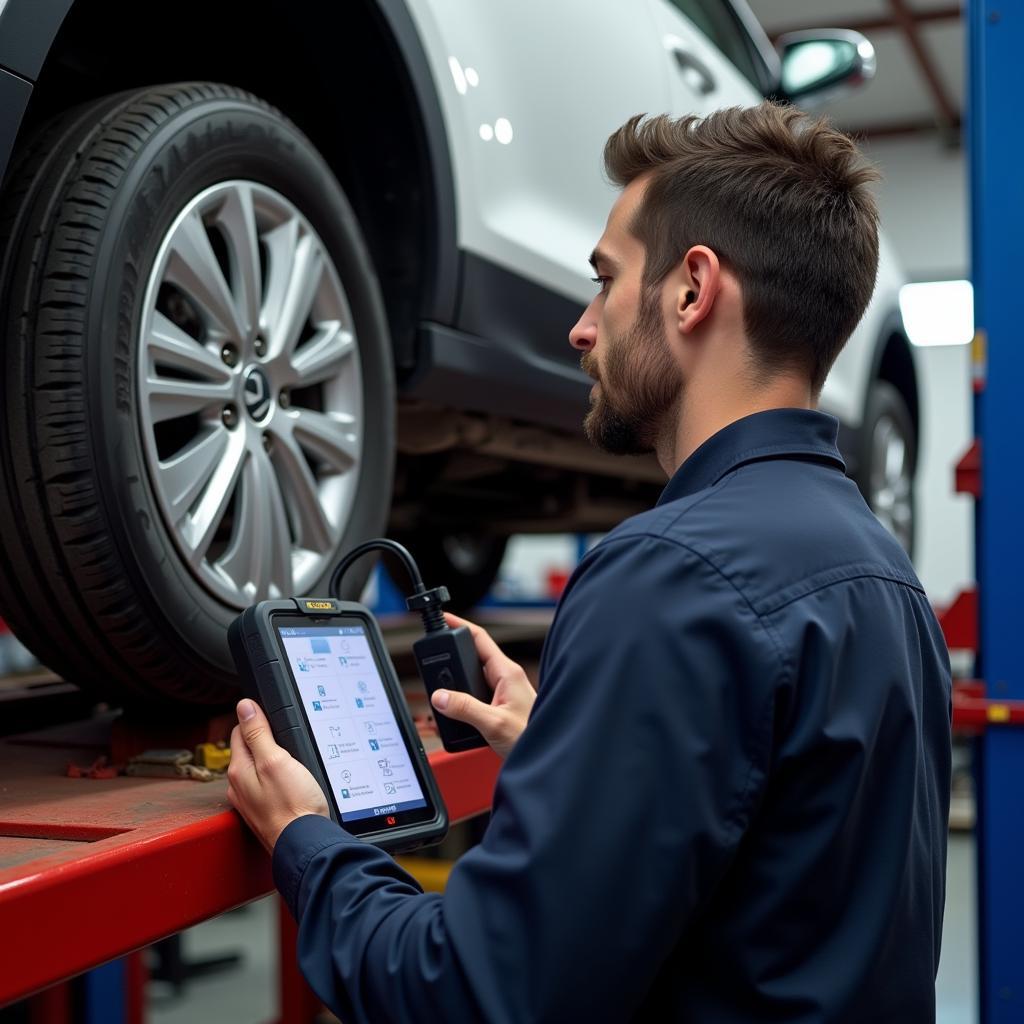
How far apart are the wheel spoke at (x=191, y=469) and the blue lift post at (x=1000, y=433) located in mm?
1278

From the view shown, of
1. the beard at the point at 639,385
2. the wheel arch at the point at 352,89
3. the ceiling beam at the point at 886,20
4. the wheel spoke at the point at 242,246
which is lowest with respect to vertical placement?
the beard at the point at 639,385

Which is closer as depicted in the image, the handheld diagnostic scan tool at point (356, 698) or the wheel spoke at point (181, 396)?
the handheld diagnostic scan tool at point (356, 698)

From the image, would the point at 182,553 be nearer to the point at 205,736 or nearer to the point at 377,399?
the point at 205,736

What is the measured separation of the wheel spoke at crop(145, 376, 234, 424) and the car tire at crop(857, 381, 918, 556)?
2.08 meters

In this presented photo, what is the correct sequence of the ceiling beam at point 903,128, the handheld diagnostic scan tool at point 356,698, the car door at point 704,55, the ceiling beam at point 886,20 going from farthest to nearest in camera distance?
the ceiling beam at point 903,128
the ceiling beam at point 886,20
the car door at point 704,55
the handheld diagnostic scan tool at point 356,698

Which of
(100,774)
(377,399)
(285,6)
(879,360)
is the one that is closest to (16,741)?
(100,774)

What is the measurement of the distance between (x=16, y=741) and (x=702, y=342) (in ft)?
2.93

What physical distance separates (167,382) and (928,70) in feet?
26.5

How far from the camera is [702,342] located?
0.93 metres

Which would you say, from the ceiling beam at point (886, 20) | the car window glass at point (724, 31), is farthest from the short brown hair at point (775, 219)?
the ceiling beam at point (886, 20)

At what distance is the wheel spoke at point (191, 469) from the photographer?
1.14 metres

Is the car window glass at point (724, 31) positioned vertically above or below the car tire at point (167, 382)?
above

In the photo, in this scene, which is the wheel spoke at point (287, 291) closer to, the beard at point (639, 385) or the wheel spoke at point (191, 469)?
the wheel spoke at point (191, 469)

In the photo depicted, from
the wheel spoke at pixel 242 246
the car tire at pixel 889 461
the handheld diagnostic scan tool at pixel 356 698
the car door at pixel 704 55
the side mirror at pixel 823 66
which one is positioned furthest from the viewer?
the car tire at pixel 889 461
